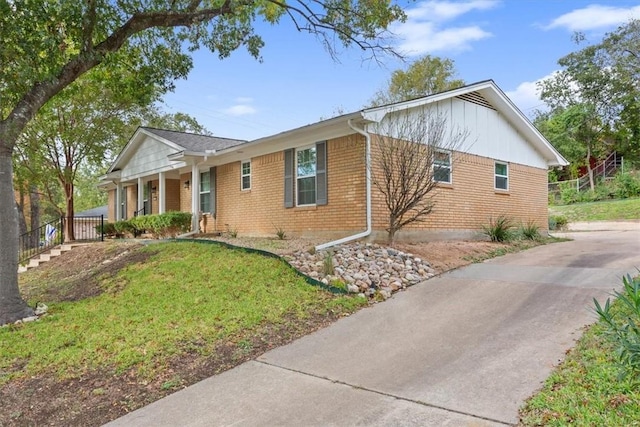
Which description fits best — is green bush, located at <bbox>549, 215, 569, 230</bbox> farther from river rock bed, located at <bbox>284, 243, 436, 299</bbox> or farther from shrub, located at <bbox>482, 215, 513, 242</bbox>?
river rock bed, located at <bbox>284, 243, 436, 299</bbox>

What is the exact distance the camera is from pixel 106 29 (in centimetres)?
852

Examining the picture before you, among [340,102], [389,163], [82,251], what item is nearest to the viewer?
[389,163]

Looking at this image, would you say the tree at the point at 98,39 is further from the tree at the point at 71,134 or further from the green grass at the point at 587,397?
the green grass at the point at 587,397

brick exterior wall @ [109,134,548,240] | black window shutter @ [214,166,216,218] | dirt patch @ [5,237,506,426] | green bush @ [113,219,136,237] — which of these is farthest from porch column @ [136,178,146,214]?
dirt patch @ [5,237,506,426]

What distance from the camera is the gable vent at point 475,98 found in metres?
12.2

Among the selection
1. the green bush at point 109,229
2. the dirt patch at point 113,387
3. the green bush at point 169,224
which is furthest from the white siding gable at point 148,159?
the dirt patch at point 113,387

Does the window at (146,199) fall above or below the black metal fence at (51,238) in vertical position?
above

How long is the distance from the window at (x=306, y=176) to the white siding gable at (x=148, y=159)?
645cm

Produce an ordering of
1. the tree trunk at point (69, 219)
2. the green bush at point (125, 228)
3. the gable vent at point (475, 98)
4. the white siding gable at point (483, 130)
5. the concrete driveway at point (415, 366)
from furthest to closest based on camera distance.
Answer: the tree trunk at point (69, 219) → the green bush at point (125, 228) → the gable vent at point (475, 98) → the white siding gable at point (483, 130) → the concrete driveway at point (415, 366)

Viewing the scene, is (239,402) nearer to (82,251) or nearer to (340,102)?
(82,251)

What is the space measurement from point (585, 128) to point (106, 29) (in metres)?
31.1

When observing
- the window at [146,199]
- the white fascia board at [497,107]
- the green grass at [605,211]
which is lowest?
the green grass at [605,211]

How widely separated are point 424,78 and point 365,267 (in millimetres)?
24273

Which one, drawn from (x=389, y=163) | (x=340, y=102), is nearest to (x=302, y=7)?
(x=389, y=163)
